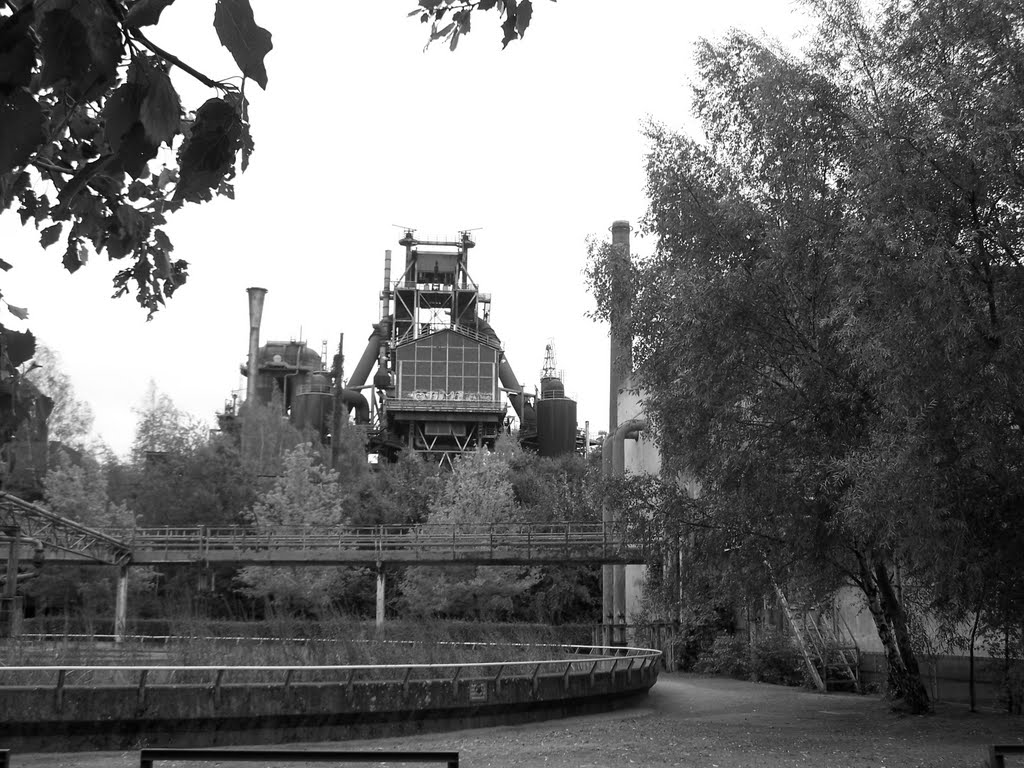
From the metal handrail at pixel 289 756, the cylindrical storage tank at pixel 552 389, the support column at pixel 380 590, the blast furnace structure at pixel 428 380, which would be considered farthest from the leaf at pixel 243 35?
the cylindrical storage tank at pixel 552 389

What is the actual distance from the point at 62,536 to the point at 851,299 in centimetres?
3365

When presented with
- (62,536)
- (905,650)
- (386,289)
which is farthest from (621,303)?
(386,289)

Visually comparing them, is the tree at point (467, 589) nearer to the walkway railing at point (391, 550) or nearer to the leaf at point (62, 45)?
the walkway railing at point (391, 550)

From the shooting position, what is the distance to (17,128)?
1.99m

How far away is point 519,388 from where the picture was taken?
78188 millimetres

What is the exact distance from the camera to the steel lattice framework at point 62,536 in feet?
108

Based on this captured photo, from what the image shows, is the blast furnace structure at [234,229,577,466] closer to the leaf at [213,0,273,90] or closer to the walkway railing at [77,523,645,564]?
the walkway railing at [77,523,645,564]

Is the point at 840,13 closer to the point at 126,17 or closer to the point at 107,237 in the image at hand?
the point at 107,237

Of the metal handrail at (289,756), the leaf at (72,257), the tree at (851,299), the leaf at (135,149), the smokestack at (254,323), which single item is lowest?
the metal handrail at (289,756)

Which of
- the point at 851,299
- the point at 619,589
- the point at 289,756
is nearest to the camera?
the point at 289,756

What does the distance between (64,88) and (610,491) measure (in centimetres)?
1702

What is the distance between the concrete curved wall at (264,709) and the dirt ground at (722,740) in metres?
0.28

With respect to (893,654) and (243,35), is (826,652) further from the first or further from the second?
(243,35)

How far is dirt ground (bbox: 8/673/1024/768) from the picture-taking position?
40.3 feet
